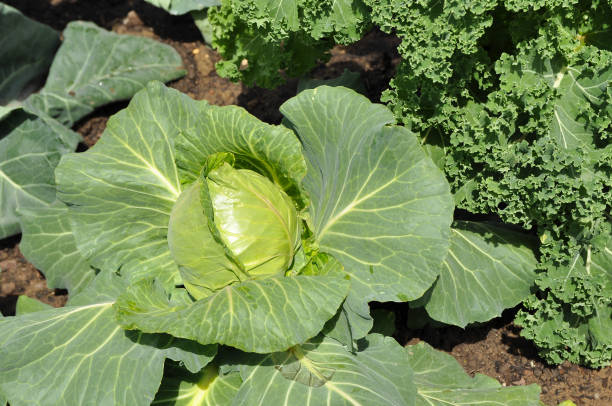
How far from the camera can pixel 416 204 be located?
2.93 metres

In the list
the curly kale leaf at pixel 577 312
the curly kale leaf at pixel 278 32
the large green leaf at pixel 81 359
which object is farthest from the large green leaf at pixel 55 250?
the curly kale leaf at pixel 577 312

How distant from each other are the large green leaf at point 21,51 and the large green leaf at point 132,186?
192 centimetres

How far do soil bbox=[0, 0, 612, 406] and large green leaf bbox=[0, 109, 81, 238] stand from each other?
36 cm

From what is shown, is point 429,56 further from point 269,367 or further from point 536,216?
point 269,367

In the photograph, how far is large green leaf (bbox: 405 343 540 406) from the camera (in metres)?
3.23

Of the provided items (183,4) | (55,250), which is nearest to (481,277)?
(55,250)

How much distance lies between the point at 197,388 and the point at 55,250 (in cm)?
136

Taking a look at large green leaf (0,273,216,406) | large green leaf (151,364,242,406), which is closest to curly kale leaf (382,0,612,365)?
large green leaf (151,364,242,406)

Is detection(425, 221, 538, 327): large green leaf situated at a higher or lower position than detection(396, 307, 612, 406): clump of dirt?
higher

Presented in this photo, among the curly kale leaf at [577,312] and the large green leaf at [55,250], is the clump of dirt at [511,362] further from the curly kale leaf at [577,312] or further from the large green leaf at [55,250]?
the large green leaf at [55,250]

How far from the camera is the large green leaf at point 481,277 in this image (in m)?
3.45

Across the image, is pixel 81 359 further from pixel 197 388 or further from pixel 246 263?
pixel 246 263

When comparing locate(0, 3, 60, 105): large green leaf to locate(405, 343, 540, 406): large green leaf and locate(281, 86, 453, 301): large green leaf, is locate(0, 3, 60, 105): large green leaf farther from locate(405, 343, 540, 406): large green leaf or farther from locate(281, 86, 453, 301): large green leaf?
locate(405, 343, 540, 406): large green leaf

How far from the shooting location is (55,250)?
3.90 metres
